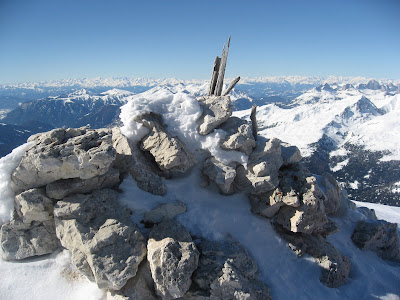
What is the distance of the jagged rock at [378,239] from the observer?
22.9 meters

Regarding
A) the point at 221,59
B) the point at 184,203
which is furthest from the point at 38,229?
the point at 221,59

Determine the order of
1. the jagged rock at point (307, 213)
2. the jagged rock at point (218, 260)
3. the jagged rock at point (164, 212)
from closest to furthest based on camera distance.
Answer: the jagged rock at point (218, 260) → the jagged rock at point (164, 212) → the jagged rock at point (307, 213)

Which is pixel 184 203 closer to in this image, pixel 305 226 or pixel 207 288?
pixel 207 288

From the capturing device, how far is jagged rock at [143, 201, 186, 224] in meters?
16.1

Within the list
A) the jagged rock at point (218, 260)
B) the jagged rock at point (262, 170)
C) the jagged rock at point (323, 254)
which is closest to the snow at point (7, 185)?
the jagged rock at point (218, 260)

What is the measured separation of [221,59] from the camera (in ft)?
88.0

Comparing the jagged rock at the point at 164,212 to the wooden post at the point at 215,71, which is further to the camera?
the wooden post at the point at 215,71

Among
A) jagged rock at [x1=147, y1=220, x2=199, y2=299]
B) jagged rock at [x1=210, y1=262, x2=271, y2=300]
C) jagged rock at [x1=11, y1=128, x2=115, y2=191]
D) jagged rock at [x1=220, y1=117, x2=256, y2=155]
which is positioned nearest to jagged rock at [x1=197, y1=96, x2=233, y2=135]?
jagged rock at [x1=220, y1=117, x2=256, y2=155]

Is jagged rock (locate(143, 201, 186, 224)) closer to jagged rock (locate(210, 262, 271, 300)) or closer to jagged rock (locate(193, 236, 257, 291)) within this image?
jagged rock (locate(193, 236, 257, 291))

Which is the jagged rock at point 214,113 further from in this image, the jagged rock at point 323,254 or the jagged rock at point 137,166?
the jagged rock at point 323,254

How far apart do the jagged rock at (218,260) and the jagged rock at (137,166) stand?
5450 mm

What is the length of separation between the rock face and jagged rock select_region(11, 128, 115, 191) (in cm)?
835

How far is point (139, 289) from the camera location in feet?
42.8

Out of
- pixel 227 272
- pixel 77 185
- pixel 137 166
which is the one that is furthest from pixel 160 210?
pixel 227 272
